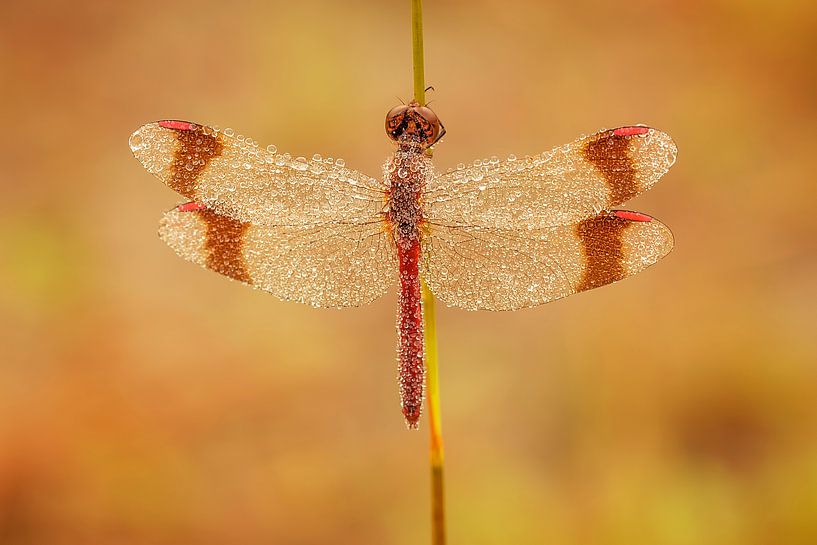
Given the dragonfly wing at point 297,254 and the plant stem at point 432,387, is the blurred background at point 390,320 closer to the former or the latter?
the dragonfly wing at point 297,254

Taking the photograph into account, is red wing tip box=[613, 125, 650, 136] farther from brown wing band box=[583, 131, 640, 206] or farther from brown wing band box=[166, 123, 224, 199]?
brown wing band box=[166, 123, 224, 199]

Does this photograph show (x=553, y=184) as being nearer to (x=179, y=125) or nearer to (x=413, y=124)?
(x=413, y=124)

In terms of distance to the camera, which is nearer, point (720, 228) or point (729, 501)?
point (729, 501)

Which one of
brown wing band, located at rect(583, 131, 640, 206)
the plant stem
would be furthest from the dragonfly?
the plant stem

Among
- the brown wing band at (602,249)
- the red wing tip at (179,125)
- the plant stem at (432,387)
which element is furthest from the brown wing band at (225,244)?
the brown wing band at (602,249)

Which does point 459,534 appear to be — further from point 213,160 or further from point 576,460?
point 213,160

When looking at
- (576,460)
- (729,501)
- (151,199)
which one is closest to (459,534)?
(576,460)

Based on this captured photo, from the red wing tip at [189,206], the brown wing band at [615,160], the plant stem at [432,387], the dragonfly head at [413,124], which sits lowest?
the plant stem at [432,387]

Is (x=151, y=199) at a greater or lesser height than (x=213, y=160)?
greater
